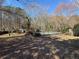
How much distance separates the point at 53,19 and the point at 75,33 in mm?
17090

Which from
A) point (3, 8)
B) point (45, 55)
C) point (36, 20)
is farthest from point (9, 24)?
point (45, 55)

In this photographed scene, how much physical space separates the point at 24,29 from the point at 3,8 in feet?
52.6

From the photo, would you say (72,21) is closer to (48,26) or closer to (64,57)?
(48,26)

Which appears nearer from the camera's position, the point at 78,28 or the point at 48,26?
the point at 78,28

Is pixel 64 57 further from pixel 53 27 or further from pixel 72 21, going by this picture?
pixel 53 27

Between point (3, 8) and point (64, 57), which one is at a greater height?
point (3, 8)

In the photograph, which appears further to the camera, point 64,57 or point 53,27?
point 53,27

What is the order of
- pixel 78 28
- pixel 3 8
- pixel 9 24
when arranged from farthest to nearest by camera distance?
1. pixel 9 24
2. pixel 78 28
3. pixel 3 8

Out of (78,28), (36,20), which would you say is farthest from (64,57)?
(36,20)

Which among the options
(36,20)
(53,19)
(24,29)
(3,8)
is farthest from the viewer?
(53,19)

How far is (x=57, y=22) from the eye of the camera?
128 feet

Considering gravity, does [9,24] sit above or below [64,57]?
above

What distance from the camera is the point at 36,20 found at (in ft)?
113

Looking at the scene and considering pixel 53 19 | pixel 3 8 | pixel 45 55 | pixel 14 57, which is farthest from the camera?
pixel 53 19
